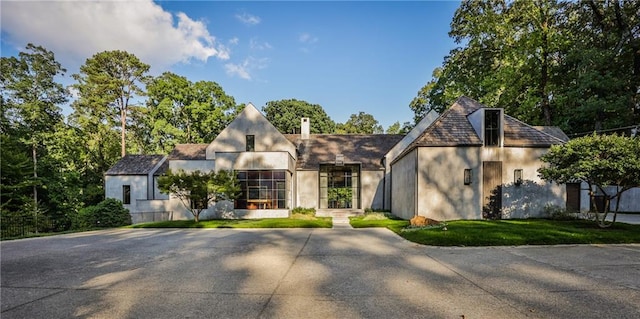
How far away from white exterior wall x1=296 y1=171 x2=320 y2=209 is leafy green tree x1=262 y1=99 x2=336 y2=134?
24452 millimetres

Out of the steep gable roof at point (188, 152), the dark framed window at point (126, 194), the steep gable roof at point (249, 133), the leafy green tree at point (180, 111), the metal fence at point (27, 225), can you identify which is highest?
the leafy green tree at point (180, 111)

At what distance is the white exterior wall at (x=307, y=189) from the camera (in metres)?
22.8

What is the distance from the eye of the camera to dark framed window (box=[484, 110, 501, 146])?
15164 mm

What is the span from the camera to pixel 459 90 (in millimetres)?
28234

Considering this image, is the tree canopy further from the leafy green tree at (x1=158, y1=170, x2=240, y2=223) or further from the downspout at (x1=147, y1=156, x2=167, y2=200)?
the downspout at (x1=147, y1=156, x2=167, y2=200)

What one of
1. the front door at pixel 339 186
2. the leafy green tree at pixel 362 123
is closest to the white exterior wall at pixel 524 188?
the front door at pixel 339 186

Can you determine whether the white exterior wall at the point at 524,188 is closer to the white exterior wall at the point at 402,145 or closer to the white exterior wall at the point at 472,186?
the white exterior wall at the point at 472,186

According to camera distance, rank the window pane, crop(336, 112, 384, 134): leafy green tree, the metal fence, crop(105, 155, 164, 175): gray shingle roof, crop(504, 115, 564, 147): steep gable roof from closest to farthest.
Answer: the metal fence → crop(504, 115, 564, 147): steep gable roof → the window pane → crop(105, 155, 164, 175): gray shingle roof → crop(336, 112, 384, 134): leafy green tree

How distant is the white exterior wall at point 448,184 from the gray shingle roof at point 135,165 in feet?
74.9

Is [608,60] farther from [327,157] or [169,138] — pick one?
[169,138]

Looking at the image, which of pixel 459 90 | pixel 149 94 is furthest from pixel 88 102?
pixel 459 90

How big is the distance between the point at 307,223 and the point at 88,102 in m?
32.0

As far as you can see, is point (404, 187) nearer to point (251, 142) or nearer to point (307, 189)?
point (307, 189)

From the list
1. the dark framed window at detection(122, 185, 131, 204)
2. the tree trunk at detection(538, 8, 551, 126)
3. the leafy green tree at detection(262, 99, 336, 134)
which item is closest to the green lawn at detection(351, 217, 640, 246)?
the tree trunk at detection(538, 8, 551, 126)
